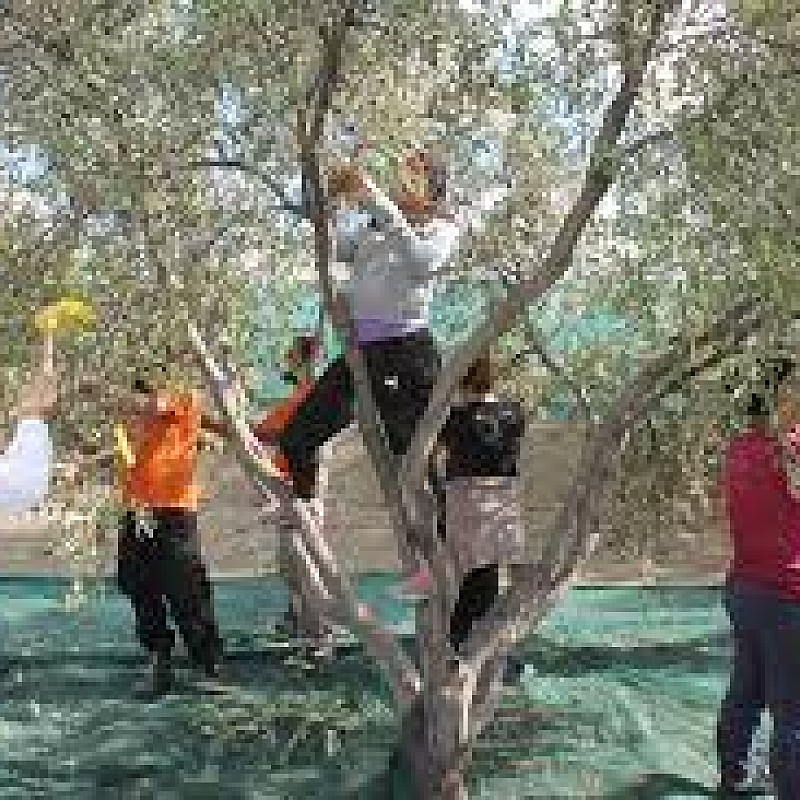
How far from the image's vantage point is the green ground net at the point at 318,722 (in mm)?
7348

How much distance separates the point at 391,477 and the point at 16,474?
8.10 feet

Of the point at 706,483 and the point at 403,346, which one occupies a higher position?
the point at 403,346

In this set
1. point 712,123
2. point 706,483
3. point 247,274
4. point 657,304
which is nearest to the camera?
point 712,123

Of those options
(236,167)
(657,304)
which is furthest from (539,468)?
(236,167)

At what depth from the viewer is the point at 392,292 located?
6617mm

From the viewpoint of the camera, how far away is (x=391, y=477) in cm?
681

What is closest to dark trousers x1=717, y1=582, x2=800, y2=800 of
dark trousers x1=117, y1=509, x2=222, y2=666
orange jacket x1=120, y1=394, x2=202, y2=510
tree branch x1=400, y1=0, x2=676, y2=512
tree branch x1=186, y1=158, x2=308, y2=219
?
tree branch x1=400, y1=0, x2=676, y2=512

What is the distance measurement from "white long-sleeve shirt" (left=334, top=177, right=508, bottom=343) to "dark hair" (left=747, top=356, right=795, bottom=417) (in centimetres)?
138

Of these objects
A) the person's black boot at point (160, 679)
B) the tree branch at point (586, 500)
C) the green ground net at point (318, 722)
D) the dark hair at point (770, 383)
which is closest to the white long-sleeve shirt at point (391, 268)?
the tree branch at point (586, 500)

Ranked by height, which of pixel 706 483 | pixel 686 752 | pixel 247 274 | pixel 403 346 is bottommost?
pixel 686 752

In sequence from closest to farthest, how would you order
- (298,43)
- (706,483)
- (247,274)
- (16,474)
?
(16,474) → (298,43) → (247,274) → (706,483)

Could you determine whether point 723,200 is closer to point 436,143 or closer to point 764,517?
point 764,517

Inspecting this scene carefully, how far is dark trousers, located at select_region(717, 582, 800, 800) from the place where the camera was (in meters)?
6.20

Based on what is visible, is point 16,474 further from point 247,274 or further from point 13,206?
point 247,274
